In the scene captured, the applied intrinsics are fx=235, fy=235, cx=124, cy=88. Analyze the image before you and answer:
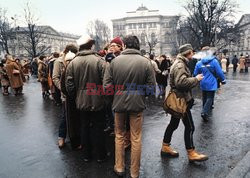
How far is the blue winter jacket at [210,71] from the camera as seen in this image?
5.89 metres

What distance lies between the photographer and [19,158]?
425 cm

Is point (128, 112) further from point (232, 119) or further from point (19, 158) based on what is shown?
point (232, 119)

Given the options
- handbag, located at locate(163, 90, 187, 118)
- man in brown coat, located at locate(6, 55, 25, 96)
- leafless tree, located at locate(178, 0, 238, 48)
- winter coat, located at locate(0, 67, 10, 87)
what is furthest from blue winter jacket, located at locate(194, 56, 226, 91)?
leafless tree, located at locate(178, 0, 238, 48)

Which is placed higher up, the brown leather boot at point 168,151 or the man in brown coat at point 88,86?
the man in brown coat at point 88,86

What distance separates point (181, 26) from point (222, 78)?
27.5 metres

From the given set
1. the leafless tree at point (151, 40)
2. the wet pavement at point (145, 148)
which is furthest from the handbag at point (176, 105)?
the leafless tree at point (151, 40)

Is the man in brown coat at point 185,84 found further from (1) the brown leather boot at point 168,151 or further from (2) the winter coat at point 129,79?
(2) the winter coat at point 129,79

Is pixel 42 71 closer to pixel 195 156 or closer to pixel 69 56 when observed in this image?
pixel 69 56

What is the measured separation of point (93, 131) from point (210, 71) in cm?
365

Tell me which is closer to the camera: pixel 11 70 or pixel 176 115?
pixel 176 115

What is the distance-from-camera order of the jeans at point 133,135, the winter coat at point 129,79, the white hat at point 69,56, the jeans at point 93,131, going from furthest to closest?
the white hat at point 69,56 < the jeans at point 93,131 < the jeans at point 133,135 < the winter coat at point 129,79

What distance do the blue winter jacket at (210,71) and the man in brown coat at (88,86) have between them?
3245 mm

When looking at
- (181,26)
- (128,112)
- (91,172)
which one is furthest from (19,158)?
(181,26)

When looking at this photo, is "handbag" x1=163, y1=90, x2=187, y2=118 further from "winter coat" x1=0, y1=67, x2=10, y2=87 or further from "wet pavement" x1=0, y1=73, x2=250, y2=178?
"winter coat" x1=0, y1=67, x2=10, y2=87
